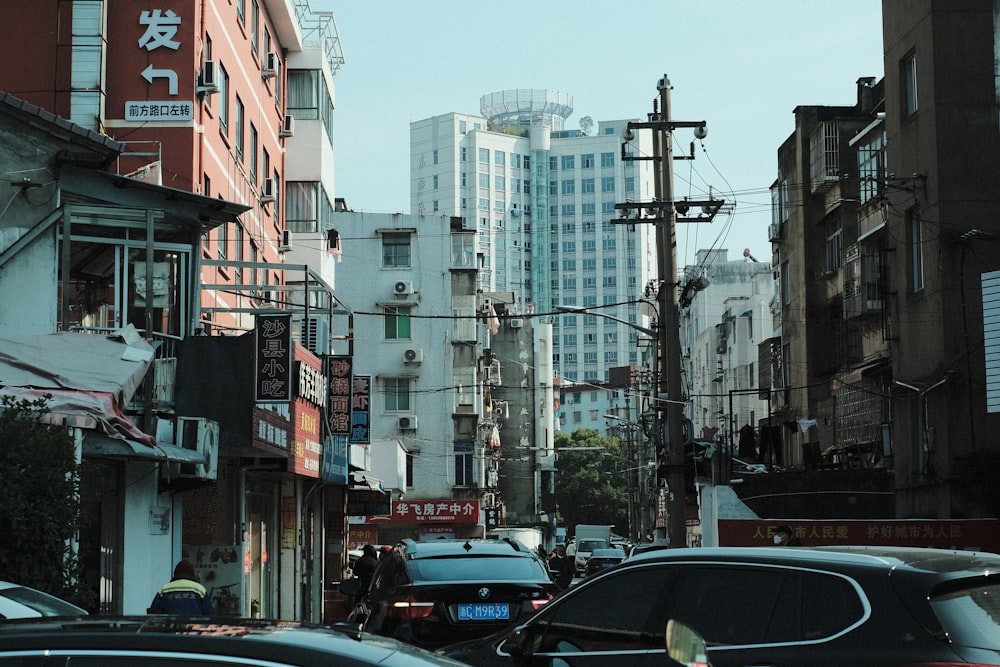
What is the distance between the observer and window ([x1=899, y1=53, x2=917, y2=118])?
27734 mm

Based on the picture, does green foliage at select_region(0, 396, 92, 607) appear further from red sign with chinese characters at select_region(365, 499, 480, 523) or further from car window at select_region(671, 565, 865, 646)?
red sign with chinese characters at select_region(365, 499, 480, 523)

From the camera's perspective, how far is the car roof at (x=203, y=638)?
12.0ft

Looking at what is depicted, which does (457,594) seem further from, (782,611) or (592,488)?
(592,488)

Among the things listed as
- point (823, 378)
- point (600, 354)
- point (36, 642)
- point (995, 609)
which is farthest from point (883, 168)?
point (600, 354)

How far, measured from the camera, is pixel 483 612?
11.3 m

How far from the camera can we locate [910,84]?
92.0ft

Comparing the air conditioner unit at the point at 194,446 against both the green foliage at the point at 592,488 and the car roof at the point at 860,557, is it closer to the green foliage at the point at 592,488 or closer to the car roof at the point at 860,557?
the car roof at the point at 860,557

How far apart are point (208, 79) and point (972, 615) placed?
20.2 metres

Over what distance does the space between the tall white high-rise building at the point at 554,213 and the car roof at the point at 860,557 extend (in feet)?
534

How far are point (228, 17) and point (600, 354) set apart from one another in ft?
494

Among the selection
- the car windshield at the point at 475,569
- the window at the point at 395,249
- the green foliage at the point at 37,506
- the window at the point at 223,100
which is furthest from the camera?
the window at the point at 395,249

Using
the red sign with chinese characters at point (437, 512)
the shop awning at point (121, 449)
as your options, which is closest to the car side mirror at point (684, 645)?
the shop awning at point (121, 449)

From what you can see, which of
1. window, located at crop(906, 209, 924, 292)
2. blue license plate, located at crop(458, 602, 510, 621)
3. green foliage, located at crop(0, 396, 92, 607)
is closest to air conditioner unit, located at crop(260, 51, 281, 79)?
window, located at crop(906, 209, 924, 292)

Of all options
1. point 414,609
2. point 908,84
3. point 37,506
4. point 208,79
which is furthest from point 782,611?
point 908,84
